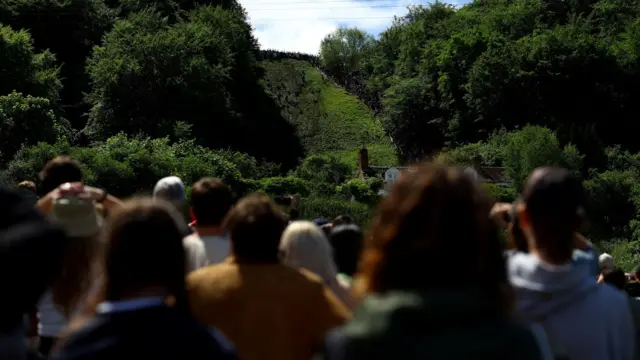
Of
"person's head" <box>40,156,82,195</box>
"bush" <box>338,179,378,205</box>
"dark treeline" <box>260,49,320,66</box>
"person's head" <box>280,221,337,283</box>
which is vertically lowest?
"bush" <box>338,179,378,205</box>

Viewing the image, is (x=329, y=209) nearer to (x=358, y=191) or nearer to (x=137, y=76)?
(x=358, y=191)

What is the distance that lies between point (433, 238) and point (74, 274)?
2823mm

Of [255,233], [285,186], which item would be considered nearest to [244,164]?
[285,186]

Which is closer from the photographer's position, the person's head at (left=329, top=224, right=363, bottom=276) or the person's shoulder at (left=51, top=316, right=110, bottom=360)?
the person's shoulder at (left=51, top=316, right=110, bottom=360)

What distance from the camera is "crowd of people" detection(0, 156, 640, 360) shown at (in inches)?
97.1

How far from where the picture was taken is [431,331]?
2414 millimetres

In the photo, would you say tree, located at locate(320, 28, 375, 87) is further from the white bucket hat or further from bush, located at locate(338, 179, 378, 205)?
the white bucket hat

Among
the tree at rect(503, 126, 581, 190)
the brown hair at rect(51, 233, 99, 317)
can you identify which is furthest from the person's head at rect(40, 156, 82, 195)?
the tree at rect(503, 126, 581, 190)

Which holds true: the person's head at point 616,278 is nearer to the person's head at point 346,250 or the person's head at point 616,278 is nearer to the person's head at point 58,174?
the person's head at point 346,250

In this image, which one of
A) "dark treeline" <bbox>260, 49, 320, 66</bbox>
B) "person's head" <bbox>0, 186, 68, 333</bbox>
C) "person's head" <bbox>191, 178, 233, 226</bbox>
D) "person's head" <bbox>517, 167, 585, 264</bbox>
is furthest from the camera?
"dark treeline" <bbox>260, 49, 320, 66</bbox>

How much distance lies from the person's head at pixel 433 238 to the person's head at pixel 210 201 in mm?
2677

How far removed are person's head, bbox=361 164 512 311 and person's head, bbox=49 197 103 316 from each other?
8.11ft

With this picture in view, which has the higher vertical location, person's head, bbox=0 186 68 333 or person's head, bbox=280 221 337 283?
person's head, bbox=0 186 68 333

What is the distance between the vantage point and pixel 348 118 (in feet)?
202
